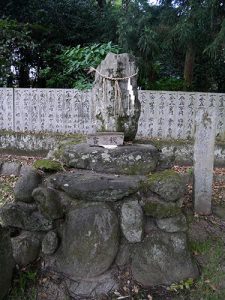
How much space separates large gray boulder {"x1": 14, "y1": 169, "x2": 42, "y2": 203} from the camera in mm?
3344

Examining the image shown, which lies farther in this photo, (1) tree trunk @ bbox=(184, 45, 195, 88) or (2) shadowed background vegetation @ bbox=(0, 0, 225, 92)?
(1) tree trunk @ bbox=(184, 45, 195, 88)

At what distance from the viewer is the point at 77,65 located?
28.5ft

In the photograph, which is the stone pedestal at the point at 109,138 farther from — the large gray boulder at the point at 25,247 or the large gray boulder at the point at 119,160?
the large gray boulder at the point at 25,247

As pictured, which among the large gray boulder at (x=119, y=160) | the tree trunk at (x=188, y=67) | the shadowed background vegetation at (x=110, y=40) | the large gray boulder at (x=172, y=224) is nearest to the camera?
the large gray boulder at (x=172, y=224)

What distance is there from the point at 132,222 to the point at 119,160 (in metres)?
0.67

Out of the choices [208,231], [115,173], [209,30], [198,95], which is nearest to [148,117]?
[198,95]

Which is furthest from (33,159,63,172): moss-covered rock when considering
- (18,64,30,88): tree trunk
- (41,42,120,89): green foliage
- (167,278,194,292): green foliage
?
(18,64,30,88): tree trunk

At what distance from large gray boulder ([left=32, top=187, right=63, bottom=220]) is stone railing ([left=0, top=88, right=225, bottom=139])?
459 cm

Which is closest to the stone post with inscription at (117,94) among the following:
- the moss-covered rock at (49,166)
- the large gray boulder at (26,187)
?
the moss-covered rock at (49,166)

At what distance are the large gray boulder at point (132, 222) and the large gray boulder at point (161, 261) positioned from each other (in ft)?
0.36

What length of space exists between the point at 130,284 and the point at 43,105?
18.1 ft

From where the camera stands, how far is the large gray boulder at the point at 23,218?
3229 mm

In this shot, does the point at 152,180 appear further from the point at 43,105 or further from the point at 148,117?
the point at 43,105

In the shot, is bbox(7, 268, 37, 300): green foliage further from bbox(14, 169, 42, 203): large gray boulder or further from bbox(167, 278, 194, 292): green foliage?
bbox(167, 278, 194, 292): green foliage
